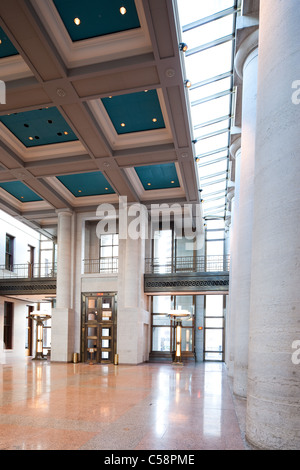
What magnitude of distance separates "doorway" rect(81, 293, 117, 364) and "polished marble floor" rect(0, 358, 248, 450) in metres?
8.64

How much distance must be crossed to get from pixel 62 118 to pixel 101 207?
24.1 feet

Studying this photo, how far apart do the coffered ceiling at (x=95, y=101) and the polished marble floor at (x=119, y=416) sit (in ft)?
25.3

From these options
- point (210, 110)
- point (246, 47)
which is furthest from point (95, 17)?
point (210, 110)

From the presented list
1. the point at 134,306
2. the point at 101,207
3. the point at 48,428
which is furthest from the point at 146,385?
the point at 101,207

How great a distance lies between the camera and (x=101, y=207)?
63.6 ft

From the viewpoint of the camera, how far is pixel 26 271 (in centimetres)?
2520

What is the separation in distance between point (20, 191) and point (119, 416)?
14.3 metres

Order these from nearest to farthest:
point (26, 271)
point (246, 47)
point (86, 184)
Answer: point (246, 47) < point (86, 184) < point (26, 271)

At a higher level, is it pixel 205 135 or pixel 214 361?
pixel 205 135

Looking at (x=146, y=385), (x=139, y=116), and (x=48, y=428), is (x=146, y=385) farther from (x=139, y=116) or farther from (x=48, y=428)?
(x=139, y=116)

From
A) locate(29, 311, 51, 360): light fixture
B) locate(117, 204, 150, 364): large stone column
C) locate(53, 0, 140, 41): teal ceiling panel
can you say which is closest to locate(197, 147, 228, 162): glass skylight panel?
locate(117, 204, 150, 364): large stone column

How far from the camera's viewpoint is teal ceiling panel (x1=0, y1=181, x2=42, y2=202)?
17.5 meters

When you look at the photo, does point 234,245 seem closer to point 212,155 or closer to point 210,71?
point 212,155
